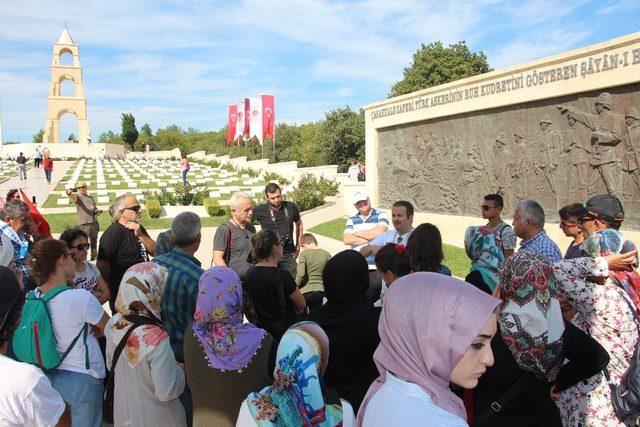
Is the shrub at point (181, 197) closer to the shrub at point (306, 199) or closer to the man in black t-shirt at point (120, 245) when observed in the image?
the shrub at point (306, 199)

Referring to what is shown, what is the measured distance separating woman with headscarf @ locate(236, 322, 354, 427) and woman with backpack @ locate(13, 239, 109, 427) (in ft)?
4.04

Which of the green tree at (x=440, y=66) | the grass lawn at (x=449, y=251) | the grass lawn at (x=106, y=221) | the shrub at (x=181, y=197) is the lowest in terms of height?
the grass lawn at (x=449, y=251)

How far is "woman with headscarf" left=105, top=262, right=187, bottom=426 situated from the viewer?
111 inches

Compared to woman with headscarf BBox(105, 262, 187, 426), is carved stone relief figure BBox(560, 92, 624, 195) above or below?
above

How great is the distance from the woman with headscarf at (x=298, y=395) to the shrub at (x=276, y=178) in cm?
2576

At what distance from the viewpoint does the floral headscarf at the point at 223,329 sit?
273cm

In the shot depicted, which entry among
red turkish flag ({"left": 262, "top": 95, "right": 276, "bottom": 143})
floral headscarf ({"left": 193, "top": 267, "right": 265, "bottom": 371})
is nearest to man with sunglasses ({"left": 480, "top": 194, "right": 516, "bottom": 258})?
floral headscarf ({"left": 193, "top": 267, "right": 265, "bottom": 371})

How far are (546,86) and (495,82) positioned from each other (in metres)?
1.39

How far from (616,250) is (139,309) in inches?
113

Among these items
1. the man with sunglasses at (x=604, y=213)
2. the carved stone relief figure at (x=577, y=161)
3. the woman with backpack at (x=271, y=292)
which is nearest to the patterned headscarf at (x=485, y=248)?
the man with sunglasses at (x=604, y=213)

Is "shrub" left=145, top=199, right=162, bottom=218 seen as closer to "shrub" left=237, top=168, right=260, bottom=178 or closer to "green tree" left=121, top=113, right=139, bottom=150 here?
"shrub" left=237, top=168, right=260, bottom=178

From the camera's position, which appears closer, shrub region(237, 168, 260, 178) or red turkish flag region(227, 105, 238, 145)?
shrub region(237, 168, 260, 178)

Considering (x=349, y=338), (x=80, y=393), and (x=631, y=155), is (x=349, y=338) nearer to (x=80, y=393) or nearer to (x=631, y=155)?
(x=80, y=393)

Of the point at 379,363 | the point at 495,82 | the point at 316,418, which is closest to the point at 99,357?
the point at 316,418
